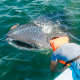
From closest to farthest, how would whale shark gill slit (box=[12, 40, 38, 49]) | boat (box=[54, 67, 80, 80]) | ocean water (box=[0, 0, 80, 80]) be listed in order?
boat (box=[54, 67, 80, 80])
ocean water (box=[0, 0, 80, 80])
whale shark gill slit (box=[12, 40, 38, 49])

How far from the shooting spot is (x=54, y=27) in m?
6.54

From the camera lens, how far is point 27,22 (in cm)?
729

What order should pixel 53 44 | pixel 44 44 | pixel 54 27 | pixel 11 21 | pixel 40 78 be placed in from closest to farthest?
pixel 53 44
pixel 40 78
pixel 44 44
pixel 54 27
pixel 11 21

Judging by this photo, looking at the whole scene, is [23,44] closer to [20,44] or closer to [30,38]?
[20,44]

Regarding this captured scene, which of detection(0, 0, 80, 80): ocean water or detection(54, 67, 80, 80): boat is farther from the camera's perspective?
detection(0, 0, 80, 80): ocean water

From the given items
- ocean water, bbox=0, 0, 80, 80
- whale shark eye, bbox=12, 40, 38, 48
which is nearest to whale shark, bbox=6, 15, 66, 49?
whale shark eye, bbox=12, 40, 38, 48

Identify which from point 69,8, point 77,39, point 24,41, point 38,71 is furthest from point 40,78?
point 69,8

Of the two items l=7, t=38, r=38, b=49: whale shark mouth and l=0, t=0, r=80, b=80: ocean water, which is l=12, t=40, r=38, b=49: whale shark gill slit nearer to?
l=7, t=38, r=38, b=49: whale shark mouth

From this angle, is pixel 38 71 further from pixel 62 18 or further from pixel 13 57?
pixel 62 18

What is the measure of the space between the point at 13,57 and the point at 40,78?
1731 mm

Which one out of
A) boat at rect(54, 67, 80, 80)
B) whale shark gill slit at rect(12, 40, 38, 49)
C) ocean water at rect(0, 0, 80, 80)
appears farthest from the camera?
whale shark gill slit at rect(12, 40, 38, 49)

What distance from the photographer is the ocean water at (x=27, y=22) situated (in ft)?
14.1

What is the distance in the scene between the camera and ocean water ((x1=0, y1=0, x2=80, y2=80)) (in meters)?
4.31

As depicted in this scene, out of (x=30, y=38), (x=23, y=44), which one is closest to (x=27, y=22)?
(x=30, y=38)
